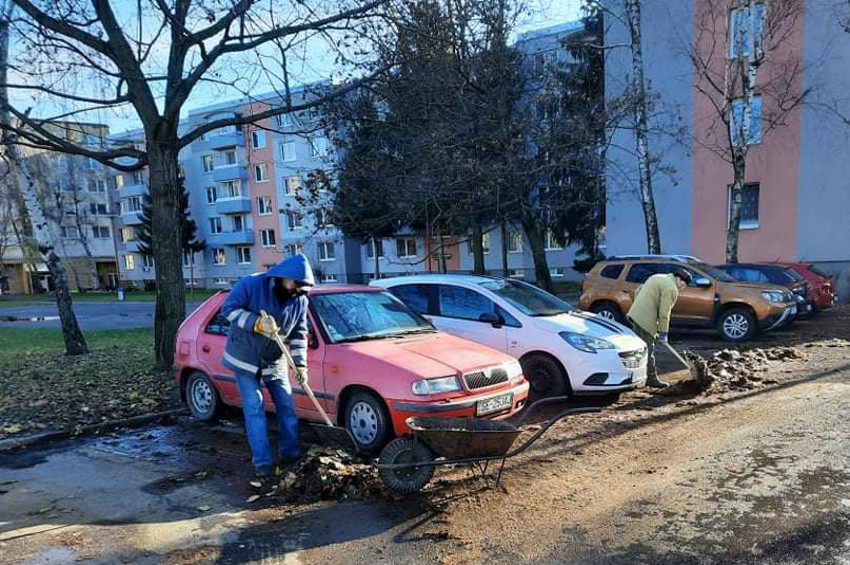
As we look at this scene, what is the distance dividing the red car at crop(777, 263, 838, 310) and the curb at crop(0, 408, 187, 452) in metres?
14.7

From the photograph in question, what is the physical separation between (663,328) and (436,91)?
587 cm

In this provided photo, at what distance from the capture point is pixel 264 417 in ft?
15.4

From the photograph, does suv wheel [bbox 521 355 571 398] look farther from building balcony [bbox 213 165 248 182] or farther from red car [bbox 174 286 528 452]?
building balcony [bbox 213 165 248 182]

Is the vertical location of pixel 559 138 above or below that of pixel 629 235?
above

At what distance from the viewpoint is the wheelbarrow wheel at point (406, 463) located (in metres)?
4.11

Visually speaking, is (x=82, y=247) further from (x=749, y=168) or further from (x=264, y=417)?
(x=264, y=417)

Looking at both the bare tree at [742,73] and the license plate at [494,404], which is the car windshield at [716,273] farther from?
the license plate at [494,404]

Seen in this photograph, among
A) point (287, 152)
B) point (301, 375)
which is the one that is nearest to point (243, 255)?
point (287, 152)

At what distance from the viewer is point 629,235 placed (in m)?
23.2

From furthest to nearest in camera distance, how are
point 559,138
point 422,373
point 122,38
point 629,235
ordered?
point 629,235 → point 559,138 → point 122,38 → point 422,373

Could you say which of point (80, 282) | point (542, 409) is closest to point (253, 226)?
point (80, 282)

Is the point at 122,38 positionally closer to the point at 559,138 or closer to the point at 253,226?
the point at 559,138

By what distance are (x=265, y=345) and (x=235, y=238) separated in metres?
45.6

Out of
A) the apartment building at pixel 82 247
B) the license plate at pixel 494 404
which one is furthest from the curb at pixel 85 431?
the apartment building at pixel 82 247
